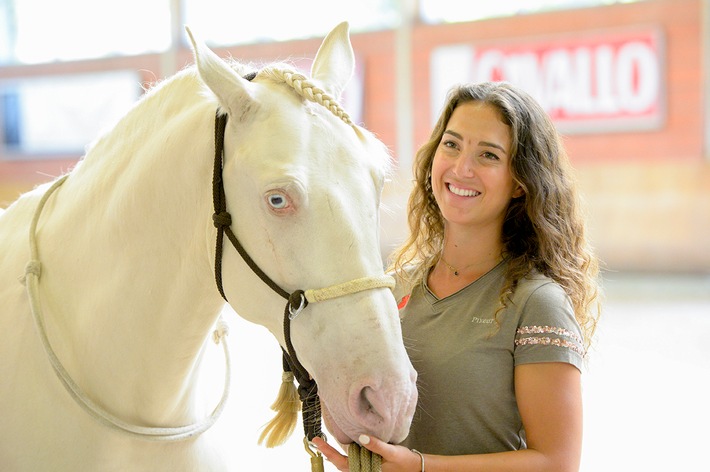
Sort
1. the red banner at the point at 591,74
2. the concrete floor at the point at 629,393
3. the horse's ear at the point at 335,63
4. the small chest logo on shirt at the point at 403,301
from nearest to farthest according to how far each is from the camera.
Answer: the horse's ear at the point at 335,63 < the small chest logo on shirt at the point at 403,301 < the concrete floor at the point at 629,393 < the red banner at the point at 591,74

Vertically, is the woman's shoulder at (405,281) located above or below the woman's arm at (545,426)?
above

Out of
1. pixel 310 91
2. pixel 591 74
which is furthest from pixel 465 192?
pixel 591 74

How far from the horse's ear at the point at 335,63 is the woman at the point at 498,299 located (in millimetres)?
265

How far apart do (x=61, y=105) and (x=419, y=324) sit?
36.1 ft

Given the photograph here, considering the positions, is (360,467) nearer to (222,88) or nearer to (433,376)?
(433,376)

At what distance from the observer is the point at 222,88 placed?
45.0 inches

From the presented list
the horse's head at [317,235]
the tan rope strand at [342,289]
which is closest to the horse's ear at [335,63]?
the horse's head at [317,235]

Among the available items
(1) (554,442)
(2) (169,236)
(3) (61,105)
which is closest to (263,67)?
(2) (169,236)

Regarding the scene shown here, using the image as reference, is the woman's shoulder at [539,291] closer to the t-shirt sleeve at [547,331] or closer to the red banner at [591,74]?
the t-shirt sleeve at [547,331]

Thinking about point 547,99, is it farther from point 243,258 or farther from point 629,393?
point 243,258

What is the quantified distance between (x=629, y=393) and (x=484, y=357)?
304cm

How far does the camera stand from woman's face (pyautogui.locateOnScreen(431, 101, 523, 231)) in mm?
1451

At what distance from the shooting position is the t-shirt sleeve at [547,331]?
130 centimetres

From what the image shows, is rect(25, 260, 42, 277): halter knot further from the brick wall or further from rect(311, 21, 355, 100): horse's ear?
the brick wall
